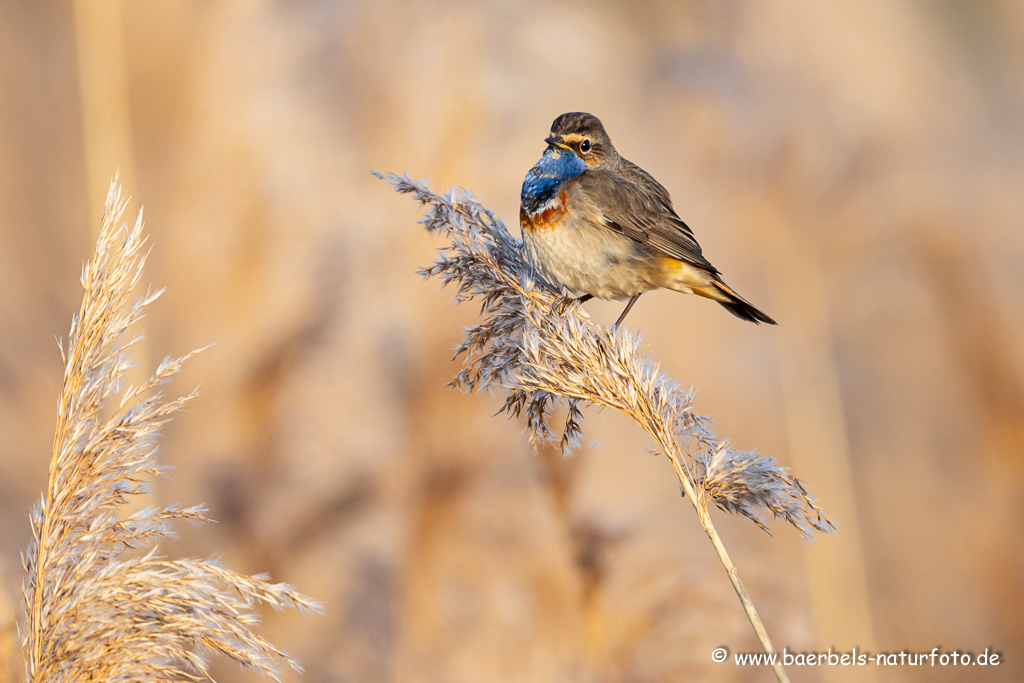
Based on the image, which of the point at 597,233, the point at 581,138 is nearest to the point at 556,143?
the point at 581,138

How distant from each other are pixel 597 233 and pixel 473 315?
0.64 metres

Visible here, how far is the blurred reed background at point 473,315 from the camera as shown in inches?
99.4

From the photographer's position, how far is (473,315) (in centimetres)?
283

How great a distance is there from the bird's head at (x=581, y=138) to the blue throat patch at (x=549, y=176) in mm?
31

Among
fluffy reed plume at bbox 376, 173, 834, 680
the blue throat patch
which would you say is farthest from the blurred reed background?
fluffy reed plume at bbox 376, 173, 834, 680

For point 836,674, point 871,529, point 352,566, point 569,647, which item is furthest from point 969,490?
point 352,566

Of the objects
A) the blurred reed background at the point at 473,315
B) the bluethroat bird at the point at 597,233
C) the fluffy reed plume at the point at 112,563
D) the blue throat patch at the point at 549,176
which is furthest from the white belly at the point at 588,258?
the fluffy reed plume at the point at 112,563

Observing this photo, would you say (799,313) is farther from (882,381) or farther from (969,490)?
(969,490)

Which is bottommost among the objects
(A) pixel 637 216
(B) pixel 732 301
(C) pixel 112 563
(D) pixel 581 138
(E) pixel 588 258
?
(C) pixel 112 563

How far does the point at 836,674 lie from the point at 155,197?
136 inches

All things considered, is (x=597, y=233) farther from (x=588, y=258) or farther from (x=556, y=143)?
(x=556, y=143)

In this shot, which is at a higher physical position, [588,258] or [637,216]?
[637,216]

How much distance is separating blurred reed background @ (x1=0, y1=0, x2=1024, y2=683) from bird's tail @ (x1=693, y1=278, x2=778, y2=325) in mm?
663

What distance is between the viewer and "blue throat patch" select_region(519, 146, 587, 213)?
2439mm
